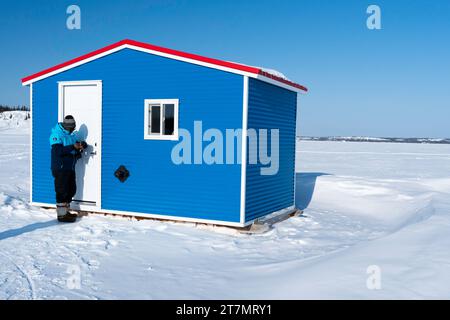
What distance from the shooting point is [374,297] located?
4527 millimetres

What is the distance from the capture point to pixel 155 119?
9.02 meters

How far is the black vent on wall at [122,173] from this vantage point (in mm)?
9211

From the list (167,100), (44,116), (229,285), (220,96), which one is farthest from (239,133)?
(44,116)

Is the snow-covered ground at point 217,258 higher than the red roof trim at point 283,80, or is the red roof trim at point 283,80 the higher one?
the red roof trim at point 283,80

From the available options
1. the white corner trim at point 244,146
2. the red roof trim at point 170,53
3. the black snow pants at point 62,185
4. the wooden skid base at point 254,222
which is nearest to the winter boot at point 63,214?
the black snow pants at point 62,185

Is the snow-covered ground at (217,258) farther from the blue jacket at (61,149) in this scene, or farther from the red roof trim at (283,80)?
the red roof trim at (283,80)

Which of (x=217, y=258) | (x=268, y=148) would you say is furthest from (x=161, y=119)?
(x=217, y=258)

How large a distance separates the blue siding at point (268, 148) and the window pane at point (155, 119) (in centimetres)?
188

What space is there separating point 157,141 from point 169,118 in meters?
0.52

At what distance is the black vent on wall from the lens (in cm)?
921

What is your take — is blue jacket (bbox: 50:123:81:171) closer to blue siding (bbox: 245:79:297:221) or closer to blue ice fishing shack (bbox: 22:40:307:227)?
blue ice fishing shack (bbox: 22:40:307:227)

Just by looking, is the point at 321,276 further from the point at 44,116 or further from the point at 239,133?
the point at 44,116

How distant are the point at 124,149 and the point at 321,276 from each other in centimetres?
537

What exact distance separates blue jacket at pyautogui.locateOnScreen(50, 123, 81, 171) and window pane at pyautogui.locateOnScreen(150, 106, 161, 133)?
1683 mm
